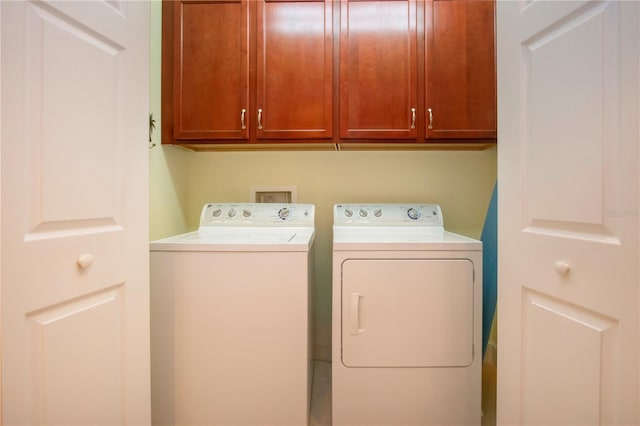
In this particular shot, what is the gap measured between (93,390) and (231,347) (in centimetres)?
47

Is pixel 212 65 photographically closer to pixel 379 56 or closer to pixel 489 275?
pixel 379 56

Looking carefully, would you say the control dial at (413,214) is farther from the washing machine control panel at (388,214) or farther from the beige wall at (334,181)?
the beige wall at (334,181)

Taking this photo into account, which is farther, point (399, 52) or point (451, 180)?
point (451, 180)

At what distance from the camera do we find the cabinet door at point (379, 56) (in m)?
1.51

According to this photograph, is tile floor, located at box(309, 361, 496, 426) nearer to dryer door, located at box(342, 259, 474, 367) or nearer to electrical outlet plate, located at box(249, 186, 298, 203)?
dryer door, located at box(342, 259, 474, 367)

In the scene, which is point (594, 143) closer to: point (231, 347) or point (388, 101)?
point (388, 101)

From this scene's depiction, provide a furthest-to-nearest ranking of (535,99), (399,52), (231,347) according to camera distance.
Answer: (399,52) → (231,347) → (535,99)

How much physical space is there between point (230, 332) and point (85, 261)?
62 cm

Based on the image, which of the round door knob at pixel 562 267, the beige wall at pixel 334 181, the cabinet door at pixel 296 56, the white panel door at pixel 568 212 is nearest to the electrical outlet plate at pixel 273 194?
the beige wall at pixel 334 181

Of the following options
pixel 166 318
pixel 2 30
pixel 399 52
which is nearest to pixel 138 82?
pixel 2 30

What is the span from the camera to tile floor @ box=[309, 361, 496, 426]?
1418 mm

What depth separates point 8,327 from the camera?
0.66 meters

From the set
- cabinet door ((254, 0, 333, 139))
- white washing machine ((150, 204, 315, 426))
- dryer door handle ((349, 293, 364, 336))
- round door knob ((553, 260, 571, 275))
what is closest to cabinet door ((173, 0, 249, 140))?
cabinet door ((254, 0, 333, 139))

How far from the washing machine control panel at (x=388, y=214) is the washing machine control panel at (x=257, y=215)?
20 centimetres
